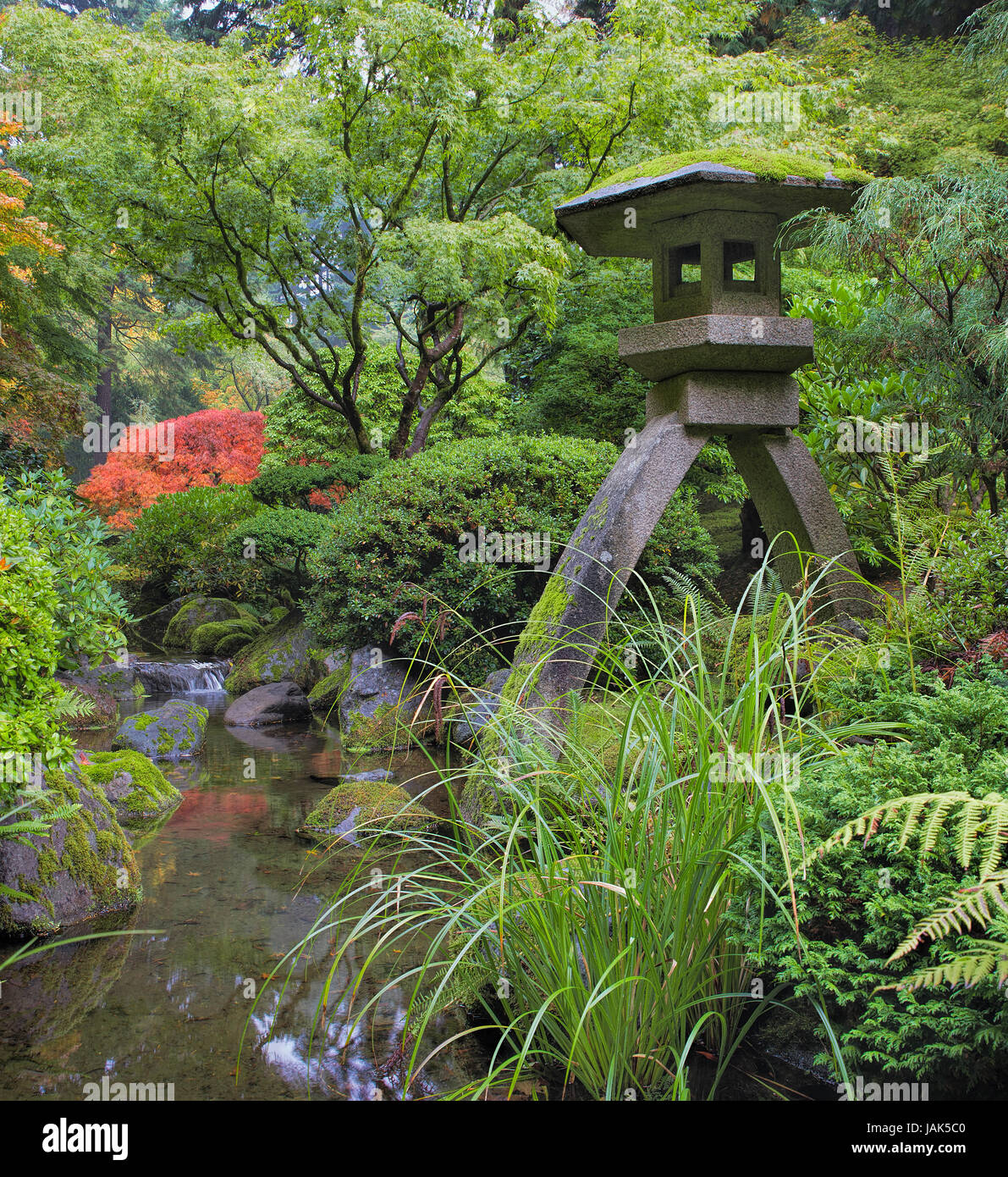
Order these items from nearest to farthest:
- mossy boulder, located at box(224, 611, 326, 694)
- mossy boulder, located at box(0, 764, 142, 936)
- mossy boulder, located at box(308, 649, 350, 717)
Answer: mossy boulder, located at box(0, 764, 142, 936) < mossy boulder, located at box(308, 649, 350, 717) < mossy boulder, located at box(224, 611, 326, 694)

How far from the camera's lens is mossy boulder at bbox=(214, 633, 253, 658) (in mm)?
11953

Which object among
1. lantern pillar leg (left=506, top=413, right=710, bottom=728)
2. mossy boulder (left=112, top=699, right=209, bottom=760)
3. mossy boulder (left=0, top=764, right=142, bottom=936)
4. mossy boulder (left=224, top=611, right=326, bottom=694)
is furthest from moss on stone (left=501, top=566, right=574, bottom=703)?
mossy boulder (left=224, top=611, right=326, bottom=694)

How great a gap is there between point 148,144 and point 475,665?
6727mm

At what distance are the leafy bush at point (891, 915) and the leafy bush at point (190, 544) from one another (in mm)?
12334

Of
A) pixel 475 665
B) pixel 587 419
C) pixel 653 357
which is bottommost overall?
pixel 475 665

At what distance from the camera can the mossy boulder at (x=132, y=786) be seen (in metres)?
5.35

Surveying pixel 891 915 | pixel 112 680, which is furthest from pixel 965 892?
pixel 112 680

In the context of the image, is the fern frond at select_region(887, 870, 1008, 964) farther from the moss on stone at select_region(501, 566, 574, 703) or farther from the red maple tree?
the red maple tree

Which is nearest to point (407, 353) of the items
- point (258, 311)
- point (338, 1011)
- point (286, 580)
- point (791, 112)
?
point (258, 311)

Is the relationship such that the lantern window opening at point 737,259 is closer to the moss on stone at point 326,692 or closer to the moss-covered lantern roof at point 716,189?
the moss-covered lantern roof at point 716,189

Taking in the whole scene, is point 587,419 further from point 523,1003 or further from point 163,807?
point 523,1003

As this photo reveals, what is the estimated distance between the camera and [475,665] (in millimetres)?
7523

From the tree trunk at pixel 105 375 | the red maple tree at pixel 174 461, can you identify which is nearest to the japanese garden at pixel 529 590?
the red maple tree at pixel 174 461

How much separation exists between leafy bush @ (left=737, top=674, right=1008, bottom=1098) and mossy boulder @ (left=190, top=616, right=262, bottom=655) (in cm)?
1076
